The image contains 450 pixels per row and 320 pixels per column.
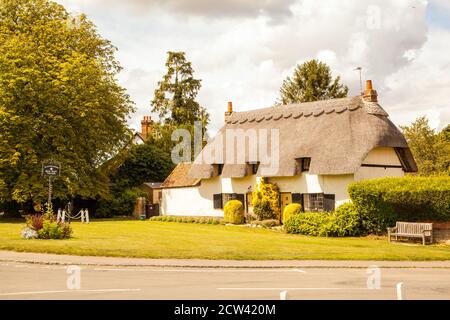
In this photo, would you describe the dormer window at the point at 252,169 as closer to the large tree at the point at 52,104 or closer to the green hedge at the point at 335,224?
the green hedge at the point at 335,224

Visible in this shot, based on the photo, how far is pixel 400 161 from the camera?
36219 millimetres

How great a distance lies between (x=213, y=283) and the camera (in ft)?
42.5

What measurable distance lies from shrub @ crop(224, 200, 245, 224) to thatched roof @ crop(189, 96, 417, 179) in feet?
7.21

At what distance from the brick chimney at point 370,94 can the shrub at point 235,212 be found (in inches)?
473

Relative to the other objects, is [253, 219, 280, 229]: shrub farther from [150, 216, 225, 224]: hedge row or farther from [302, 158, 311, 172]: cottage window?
[150, 216, 225, 224]: hedge row

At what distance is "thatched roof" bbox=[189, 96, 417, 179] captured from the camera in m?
33.2

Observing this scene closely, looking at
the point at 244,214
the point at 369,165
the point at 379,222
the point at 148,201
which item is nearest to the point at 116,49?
the point at 148,201

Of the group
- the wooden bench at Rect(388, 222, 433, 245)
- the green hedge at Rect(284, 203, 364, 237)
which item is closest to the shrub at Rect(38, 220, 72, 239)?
the green hedge at Rect(284, 203, 364, 237)

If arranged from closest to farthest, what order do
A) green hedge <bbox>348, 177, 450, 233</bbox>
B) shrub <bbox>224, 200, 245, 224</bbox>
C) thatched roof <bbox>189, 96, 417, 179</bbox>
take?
green hedge <bbox>348, 177, 450, 233</bbox>
thatched roof <bbox>189, 96, 417, 179</bbox>
shrub <bbox>224, 200, 245, 224</bbox>

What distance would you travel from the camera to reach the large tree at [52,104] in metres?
40.3

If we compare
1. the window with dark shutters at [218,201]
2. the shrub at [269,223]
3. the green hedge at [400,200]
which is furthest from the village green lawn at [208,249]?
the window with dark shutters at [218,201]

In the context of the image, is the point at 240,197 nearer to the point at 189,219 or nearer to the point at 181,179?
the point at 189,219

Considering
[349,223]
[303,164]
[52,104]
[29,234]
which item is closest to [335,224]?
[349,223]

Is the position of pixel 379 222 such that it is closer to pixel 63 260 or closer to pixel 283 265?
pixel 283 265
